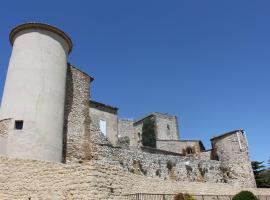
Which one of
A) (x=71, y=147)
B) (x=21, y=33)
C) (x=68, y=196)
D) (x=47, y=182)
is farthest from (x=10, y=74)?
(x=68, y=196)

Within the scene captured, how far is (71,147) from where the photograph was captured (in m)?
17.5

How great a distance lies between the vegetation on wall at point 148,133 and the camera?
48.2 metres

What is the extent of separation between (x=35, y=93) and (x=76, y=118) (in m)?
3.64

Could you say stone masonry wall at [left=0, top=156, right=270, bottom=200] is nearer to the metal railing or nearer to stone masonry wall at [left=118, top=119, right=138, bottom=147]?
the metal railing

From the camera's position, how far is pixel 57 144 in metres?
15.6

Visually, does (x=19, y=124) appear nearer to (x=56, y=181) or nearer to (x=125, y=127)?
(x=56, y=181)

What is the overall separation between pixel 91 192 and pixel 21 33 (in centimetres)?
1033

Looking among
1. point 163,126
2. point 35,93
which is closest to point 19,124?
point 35,93

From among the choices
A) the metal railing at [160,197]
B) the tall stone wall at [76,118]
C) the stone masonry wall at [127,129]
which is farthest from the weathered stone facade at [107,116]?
the stone masonry wall at [127,129]

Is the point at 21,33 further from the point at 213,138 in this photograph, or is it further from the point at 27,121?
the point at 213,138

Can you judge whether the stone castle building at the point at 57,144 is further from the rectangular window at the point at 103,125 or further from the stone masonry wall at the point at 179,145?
the stone masonry wall at the point at 179,145

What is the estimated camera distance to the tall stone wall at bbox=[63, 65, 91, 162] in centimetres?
1745

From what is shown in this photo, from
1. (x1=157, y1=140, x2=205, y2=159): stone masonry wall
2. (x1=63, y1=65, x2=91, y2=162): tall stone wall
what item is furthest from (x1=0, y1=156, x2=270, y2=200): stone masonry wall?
(x1=157, y1=140, x2=205, y2=159): stone masonry wall

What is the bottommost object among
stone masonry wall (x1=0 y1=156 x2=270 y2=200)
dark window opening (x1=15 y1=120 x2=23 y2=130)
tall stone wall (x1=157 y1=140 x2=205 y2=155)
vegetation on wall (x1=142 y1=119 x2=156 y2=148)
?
stone masonry wall (x1=0 y1=156 x2=270 y2=200)
